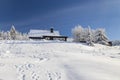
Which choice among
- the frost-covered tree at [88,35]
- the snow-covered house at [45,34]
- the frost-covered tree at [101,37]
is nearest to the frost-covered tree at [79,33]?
the frost-covered tree at [88,35]

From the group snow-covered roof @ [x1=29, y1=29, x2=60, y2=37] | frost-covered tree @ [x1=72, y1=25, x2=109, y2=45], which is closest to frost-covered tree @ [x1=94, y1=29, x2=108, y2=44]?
frost-covered tree @ [x1=72, y1=25, x2=109, y2=45]

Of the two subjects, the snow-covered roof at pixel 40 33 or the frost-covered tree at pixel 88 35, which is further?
the snow-covered roof at pixel 40 33

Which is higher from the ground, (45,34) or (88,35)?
(45,34)

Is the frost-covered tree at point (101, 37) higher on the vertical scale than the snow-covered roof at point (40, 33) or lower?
lower

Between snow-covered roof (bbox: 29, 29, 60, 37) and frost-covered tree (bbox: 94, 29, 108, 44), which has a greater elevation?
snow-covered roof (bbox: 29, 29, 60, 37)

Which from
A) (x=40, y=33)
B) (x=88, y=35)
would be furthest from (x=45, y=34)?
(x=88, y=35)

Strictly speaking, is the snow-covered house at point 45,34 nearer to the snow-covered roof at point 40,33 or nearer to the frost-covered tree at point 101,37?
the snow-covered roof at point 40,33

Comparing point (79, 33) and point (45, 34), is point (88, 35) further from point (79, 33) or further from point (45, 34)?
point (45, 34)

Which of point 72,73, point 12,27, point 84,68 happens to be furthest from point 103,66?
point 12,27

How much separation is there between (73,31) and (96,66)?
191 feet

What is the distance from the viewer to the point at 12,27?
236 feet

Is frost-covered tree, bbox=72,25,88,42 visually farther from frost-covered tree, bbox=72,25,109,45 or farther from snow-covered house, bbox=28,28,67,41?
snow-covered house, bbox=28,28,67,41

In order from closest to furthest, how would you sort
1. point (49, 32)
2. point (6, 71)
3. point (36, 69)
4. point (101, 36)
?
point (6, 71) < point (36, 69) < point (101, 36) < point (49, 32)

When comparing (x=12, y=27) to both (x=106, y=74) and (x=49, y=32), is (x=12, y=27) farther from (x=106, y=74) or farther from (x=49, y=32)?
(x=106, y=74)
